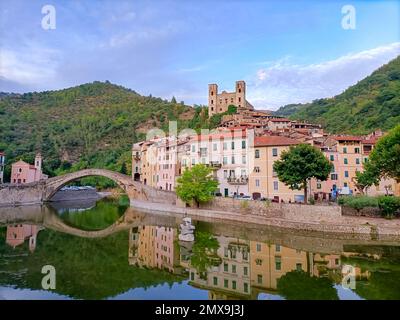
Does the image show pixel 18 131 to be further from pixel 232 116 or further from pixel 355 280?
pixel 355 280

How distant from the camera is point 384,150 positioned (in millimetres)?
24062

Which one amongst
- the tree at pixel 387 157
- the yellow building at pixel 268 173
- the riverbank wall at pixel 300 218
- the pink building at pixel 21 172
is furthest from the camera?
the pink building at pixel 21 172

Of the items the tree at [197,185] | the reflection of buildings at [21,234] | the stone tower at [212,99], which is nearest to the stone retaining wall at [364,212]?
the tree at [197,185]

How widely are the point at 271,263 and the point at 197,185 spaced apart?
14.9 m

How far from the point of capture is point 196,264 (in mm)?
17094

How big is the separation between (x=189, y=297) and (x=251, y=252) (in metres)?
7.40

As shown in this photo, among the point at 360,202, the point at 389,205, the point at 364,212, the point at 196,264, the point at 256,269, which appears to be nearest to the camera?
the point at 256,269

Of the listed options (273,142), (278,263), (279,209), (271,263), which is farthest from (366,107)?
(271,263)

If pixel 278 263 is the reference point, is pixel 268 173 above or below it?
above

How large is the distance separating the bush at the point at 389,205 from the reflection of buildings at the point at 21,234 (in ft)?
75.1

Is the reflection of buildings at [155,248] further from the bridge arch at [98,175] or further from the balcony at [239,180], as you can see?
the bridge arch at [98,175]

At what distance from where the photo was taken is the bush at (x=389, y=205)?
22.8m

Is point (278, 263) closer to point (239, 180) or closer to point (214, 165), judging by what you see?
point (239, 180)

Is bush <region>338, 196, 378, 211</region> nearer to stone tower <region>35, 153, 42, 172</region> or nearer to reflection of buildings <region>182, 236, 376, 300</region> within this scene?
reflection of buildings <region>182, 236, 376, 300</region>
